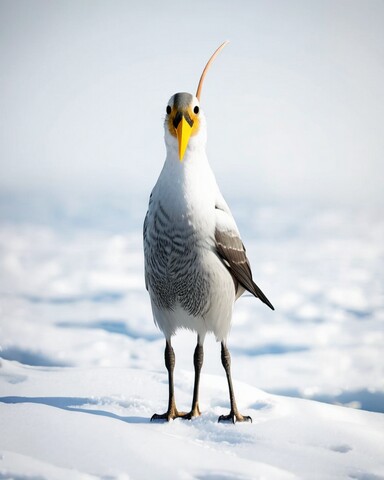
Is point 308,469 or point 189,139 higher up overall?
point 189,139

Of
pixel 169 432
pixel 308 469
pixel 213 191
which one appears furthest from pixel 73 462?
pixel 213 191

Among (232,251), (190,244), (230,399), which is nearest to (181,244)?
(190,244)

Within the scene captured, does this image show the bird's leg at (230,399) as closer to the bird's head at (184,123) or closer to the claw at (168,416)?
the claw at (168,416)

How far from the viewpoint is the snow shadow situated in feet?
10.5

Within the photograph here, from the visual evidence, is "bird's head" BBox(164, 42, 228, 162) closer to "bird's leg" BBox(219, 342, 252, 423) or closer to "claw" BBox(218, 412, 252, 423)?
"bird's leg" BBox(219, 342, 252, 423)

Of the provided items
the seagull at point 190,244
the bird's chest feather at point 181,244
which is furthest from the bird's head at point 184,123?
the bird's chest feather at point 181,244

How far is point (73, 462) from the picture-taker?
2.71 m

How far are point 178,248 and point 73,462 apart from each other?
1.04m

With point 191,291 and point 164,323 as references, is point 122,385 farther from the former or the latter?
point 191,291

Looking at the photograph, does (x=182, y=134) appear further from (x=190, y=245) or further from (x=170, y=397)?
(x=170, y=397)

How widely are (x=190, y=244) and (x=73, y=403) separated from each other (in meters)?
1.09

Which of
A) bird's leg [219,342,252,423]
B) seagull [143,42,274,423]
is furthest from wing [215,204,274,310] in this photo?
bird's leg [219,342,252,423]

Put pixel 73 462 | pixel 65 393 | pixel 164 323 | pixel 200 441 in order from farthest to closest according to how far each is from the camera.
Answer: pixel 65 393 → pixel 164 323 → pixel 200 441 → pixel 73 462

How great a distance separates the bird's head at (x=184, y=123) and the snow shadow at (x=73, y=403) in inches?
51.4
